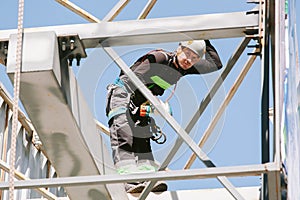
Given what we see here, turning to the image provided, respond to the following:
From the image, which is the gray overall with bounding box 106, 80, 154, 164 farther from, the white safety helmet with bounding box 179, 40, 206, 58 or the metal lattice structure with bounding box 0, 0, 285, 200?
the metal lattice structure with bounding box 0, 0, 285, 200

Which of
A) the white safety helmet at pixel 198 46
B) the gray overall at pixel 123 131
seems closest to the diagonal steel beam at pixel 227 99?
the white safety helmet at pixel 198 46

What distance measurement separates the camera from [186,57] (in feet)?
25.7

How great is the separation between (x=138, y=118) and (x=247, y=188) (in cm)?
112

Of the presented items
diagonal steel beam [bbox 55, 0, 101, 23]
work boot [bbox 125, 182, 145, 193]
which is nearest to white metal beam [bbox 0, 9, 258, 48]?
work boot [bbox 125, 182, 145, 193]

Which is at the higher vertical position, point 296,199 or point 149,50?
point 149,50

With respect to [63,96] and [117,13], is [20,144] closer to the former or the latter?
[117,13]

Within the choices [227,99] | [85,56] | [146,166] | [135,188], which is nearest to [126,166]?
[146,166]

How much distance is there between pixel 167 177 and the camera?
5.62 metres

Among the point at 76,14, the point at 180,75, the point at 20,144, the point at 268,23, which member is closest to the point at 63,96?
the point at 268,23

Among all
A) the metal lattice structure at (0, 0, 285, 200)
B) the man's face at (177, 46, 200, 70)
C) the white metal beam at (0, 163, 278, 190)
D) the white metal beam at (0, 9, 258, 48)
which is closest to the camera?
the white metal beam at (0, 163, 278, 190)

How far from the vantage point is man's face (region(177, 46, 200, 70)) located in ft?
25.5

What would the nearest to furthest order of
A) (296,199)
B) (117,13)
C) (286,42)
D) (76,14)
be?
(296,199) < (286,42) < (117,13) < (76,14)

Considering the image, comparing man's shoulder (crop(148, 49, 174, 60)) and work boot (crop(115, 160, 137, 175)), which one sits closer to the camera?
work boot (crop(115, 160, 137, 175))

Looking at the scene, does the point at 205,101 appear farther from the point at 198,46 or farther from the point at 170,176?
the point at 170,176
